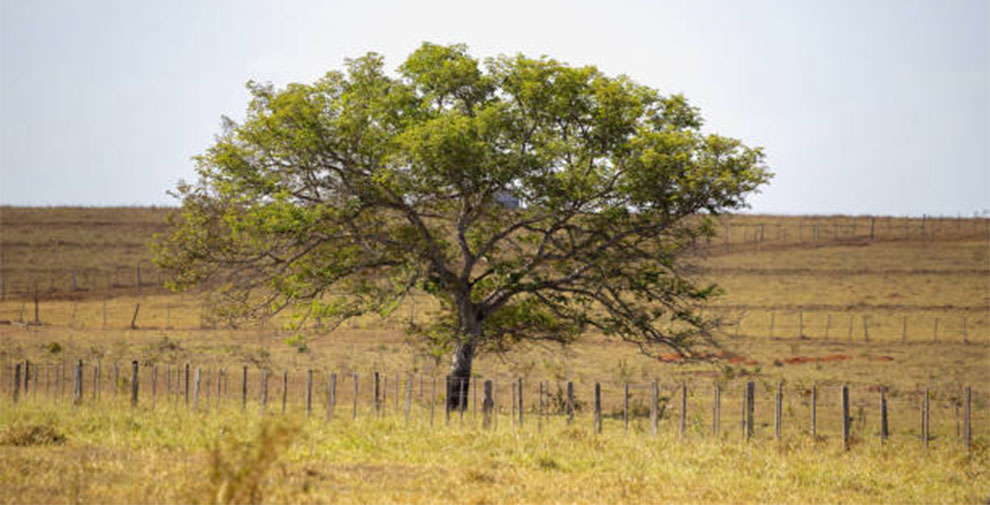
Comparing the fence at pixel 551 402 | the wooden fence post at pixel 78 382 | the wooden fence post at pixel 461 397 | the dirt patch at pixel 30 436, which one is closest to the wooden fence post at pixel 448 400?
the fence at pixel 551 402

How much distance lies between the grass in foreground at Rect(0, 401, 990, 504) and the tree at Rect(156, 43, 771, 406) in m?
5.12

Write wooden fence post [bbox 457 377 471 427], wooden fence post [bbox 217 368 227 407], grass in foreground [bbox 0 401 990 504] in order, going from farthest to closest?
wooden fence post [bbox 217 368 227 407] → wooden fence post [bbox 457 377 471 427] → grass in foreground [bbox 0 401 990 504]

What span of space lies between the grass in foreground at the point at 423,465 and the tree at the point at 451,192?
512 centimetres

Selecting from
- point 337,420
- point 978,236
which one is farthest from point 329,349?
point 978,236

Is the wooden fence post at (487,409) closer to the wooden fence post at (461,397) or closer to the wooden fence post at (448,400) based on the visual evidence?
the wooden fence post at (461,397)

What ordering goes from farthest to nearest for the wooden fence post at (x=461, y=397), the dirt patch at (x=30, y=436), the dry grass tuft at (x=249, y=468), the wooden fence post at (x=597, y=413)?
the wooden fence post at (x=461, y=397)
the wooden fence post at (x=597, y=413)
the dirt patch at (x=30, y=436)
the dry grass tuft at (x=249, y=468)

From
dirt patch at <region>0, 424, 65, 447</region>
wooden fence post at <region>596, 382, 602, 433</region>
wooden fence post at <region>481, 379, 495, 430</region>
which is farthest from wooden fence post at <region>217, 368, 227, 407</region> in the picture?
wooden fence post at <region>596, 382, 602, 433</region>

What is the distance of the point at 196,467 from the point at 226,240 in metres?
12.3

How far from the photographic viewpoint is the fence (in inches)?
907

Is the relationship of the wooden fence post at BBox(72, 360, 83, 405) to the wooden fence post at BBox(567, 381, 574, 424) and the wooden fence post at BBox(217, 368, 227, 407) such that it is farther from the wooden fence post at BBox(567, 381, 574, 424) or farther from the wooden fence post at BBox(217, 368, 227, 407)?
the wooden fence post at BBox(567, 381, 574, 424)

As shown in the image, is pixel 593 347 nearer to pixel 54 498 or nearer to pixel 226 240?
pixel 226 240

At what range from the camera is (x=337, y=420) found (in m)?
22.5

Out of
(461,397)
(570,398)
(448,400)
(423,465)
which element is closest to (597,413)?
(570,398)

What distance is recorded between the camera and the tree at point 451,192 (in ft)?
84.0
